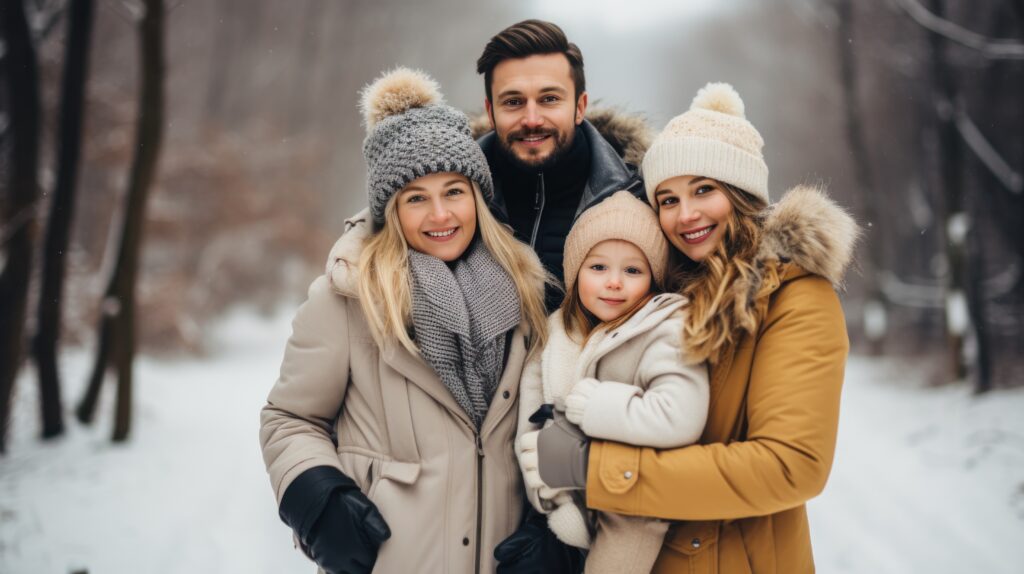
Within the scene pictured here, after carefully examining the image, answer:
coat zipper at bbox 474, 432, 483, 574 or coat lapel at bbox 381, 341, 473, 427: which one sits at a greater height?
coat lapel at bbox 381, 341, 473, 427

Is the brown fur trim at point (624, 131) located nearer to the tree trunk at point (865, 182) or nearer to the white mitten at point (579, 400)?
the white mitten at point (579, 400)

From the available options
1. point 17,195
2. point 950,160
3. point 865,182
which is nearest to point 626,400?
point 17,195

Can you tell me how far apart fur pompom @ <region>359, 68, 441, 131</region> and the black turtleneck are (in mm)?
541

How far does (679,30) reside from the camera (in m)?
23.5

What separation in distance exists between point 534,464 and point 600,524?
262 millimetres

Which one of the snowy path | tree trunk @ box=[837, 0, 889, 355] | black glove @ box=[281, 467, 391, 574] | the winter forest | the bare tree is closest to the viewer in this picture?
black glove @ box=[281, 467, 391, 574]

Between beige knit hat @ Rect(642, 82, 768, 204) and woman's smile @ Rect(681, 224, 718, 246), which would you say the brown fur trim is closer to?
beige knit hat @ Rect(642, 82, 768, 204)

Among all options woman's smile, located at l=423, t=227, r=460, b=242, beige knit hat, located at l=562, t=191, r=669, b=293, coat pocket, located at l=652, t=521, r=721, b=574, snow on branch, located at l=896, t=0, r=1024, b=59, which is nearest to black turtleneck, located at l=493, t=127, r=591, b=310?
beige knit hat, located at l=562, t=191, r=669, b=293

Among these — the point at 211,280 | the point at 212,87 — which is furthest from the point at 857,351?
the point at 212,87

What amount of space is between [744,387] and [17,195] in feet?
19.3

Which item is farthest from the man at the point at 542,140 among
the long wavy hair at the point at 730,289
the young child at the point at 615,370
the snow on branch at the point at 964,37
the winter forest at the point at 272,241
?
the snow on branch at the point at 964,37

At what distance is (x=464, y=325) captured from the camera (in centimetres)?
198

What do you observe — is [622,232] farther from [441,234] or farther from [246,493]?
[246,493]

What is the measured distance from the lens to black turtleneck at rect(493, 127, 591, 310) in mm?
2744
